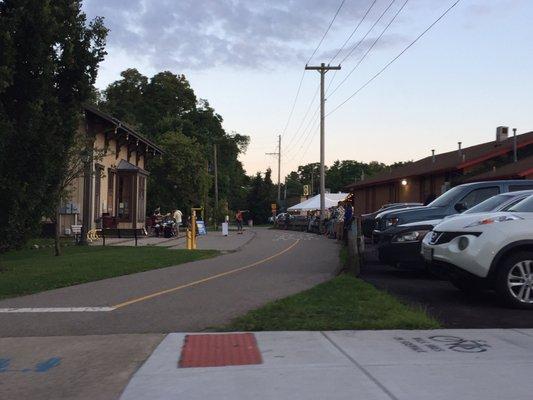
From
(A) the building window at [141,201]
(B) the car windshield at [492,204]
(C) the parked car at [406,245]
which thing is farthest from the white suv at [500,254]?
(A) the building window at [141,201]

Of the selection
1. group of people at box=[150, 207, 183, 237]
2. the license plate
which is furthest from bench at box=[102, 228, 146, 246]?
the license plate

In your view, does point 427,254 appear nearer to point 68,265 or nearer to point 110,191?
point 68,265

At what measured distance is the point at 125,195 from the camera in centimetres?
3194

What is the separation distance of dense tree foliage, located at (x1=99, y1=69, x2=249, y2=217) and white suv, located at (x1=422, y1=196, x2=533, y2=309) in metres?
40.9

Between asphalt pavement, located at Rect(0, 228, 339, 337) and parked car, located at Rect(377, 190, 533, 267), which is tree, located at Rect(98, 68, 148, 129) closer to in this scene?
asphalt pavement, located at Rect(0, 228, 339, 337)

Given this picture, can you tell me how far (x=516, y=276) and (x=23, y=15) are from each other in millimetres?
10985

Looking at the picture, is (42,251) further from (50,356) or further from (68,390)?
(68,390)

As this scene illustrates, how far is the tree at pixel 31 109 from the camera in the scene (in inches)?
512

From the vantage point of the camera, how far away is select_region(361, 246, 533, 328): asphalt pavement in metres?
7.98

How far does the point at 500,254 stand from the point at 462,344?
240 centimetres

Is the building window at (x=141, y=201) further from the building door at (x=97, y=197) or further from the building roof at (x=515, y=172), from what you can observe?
the building roof at (x=515, y=172)

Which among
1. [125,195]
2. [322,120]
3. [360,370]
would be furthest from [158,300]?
[322,120]

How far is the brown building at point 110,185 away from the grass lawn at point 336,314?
15778mm

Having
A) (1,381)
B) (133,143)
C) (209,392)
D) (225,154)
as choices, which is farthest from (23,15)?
(225,154)
